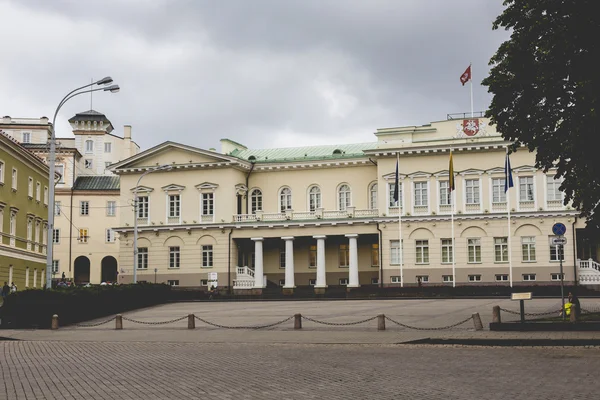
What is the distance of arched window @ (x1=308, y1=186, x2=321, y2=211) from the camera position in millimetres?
66750

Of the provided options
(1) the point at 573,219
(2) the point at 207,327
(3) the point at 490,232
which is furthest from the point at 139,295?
(1) the point at 573,219

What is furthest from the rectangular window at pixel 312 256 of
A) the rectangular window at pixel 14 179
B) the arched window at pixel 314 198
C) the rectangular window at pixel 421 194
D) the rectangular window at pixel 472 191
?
the rectangular window at pixel 14 179

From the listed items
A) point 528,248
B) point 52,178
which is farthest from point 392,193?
point 52,178

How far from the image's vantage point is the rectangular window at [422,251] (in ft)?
195

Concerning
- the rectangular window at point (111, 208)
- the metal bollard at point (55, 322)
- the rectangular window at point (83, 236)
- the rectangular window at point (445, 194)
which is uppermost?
the rectangular window at point (111, 208)

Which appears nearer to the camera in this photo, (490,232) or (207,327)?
(207,327)

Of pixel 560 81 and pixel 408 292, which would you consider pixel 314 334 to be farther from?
pixel 408 292

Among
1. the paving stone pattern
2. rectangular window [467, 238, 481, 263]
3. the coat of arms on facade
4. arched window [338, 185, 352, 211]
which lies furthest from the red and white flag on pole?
the paving stone pattern

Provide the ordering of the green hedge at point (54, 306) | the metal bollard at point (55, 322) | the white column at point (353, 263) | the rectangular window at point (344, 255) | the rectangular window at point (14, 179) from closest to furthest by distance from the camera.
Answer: the metal bollard at point (55, 322)
the green hedge at point (54, 306)
the rectangular window at point (14, 179)
the white column at point (353, 263)
the rectangular window at point (344, 255)

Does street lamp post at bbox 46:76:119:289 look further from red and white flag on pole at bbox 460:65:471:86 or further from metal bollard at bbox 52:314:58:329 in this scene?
red and white flag on pole at bbox 460:65:471:86

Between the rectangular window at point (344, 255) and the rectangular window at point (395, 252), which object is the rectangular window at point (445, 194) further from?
the rectangular window at point (344, 255)

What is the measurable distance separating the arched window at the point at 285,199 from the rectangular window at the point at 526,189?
2091 cm

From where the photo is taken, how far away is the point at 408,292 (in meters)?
50.7

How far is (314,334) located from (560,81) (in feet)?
38.4
